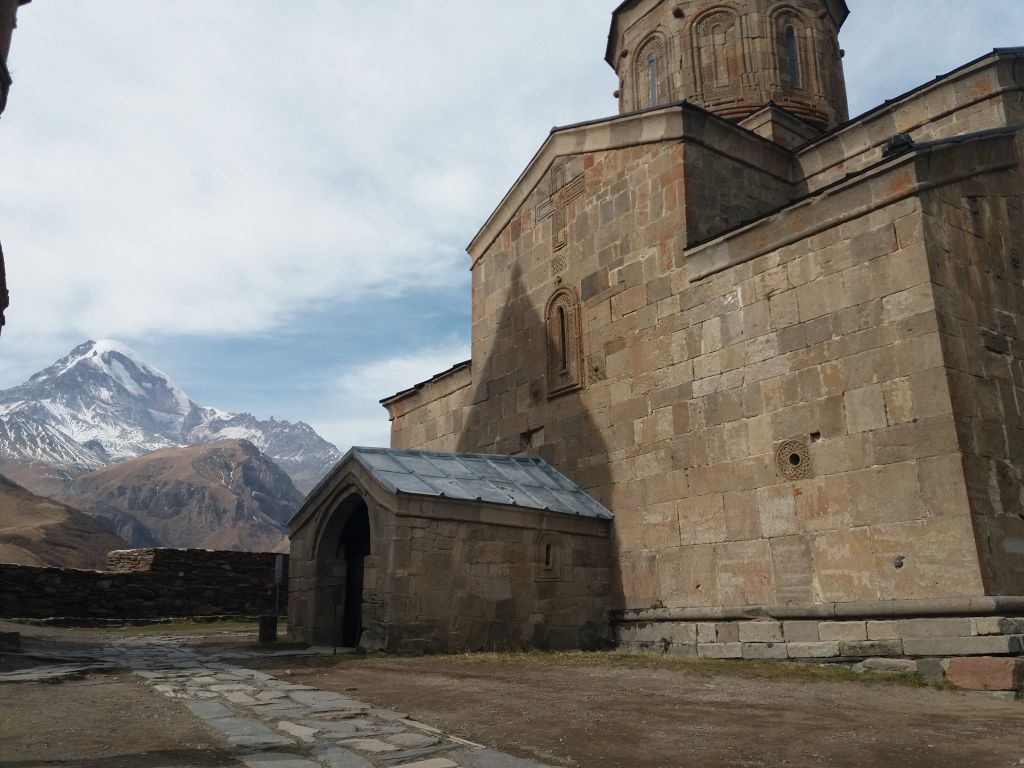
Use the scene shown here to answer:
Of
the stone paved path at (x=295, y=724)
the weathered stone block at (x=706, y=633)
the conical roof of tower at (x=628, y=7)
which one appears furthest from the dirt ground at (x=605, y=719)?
the conical roof of tower at (x=628, y=7)

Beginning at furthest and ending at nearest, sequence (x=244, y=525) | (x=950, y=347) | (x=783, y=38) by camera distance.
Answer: (x=244, y=525)
(x=783, y=38)
(x=950, y=347)

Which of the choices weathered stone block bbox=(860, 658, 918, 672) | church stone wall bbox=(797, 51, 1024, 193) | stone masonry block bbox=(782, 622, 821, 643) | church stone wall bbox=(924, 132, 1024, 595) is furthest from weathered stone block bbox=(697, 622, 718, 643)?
church stone wall bbox=(797, 51, 1024, 193)

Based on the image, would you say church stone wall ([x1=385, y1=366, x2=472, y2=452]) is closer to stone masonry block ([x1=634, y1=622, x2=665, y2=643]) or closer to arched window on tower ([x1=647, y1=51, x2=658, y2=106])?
stone masonry block ([x1=634, y1=622, x2=665, y2=643])

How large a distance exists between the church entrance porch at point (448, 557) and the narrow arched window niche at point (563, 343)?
1415mm

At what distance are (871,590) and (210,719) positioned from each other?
637 cm

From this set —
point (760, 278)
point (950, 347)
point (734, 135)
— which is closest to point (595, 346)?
point (760, 278)

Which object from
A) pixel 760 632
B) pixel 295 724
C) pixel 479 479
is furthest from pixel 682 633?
pixel 295 724

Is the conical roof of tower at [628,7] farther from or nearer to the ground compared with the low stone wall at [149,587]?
farther from the ground

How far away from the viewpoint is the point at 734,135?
12.2 m

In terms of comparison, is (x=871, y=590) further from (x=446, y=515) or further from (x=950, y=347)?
(x=446, y=515)

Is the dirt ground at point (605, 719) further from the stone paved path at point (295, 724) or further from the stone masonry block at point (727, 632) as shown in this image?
the stone masonry block at point (727, 632)

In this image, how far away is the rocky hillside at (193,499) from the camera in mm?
83500

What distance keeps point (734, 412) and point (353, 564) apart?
603cm

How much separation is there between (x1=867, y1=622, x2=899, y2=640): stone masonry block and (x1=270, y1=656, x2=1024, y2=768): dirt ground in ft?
2.78
